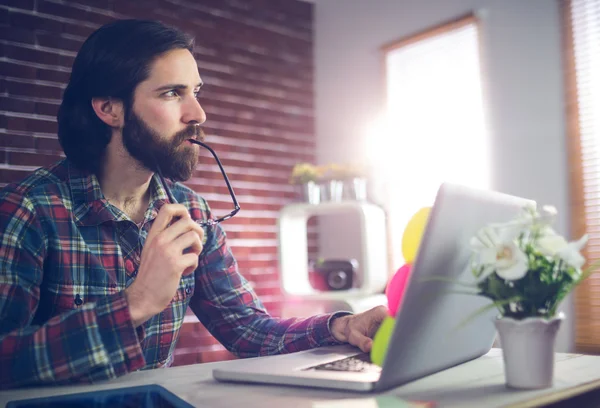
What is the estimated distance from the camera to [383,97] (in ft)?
11.7

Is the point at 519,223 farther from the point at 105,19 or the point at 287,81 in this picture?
the point at 287,81

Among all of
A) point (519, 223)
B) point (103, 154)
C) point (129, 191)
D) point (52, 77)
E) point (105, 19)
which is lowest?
point (519, 223)

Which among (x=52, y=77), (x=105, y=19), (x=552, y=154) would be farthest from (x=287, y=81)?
(x=552, y=154)

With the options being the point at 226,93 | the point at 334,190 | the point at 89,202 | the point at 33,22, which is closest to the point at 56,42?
the point at 33,22

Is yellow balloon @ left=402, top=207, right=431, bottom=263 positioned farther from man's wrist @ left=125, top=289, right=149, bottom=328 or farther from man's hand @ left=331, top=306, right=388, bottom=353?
man's wrist @ left=125, top=289, right=149, bottom=328

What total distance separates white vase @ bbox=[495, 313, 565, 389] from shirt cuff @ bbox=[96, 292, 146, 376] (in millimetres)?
552

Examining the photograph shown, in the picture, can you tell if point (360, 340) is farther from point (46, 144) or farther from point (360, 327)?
point (46, 144)

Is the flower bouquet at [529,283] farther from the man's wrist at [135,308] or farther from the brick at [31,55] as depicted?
the brick at [31,55]

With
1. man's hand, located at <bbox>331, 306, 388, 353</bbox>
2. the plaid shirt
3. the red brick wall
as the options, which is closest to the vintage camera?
the red brick wall

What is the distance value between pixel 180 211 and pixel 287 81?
2.92 meters

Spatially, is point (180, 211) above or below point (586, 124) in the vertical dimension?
below

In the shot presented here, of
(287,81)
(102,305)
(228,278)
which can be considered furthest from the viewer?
(287,81)

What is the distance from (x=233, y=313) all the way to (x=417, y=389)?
72cm

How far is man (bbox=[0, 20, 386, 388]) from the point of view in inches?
36.9
